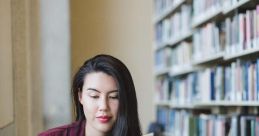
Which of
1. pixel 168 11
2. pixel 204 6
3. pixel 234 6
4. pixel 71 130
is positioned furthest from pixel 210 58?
pixel 71 130

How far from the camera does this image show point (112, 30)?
4.45m

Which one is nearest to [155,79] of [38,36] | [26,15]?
[38,36]

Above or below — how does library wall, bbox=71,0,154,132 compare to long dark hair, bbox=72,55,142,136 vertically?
above

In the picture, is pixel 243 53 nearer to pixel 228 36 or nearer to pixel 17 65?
pixel 228 36

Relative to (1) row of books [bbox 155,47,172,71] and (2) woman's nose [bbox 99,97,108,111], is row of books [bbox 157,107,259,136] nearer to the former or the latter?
(1) row of books [bbox 155,47,172,71]

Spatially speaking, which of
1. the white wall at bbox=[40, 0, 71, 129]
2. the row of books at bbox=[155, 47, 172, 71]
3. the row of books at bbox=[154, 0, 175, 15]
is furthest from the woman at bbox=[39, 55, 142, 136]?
the row of books at bbox=[155, 47, 172, 71]

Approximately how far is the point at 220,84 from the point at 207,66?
0.51 metres

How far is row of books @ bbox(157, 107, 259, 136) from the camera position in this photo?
2.61 m

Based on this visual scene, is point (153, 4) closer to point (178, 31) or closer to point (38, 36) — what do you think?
point (178, 31)

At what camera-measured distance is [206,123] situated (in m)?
3.27

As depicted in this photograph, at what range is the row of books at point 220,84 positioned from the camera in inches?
102

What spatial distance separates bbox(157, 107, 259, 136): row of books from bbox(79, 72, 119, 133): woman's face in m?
1.27

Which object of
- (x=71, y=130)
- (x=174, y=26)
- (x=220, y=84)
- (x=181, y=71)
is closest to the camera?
(x=71, y=130)

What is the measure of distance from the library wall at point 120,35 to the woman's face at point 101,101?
2573 millimetres
